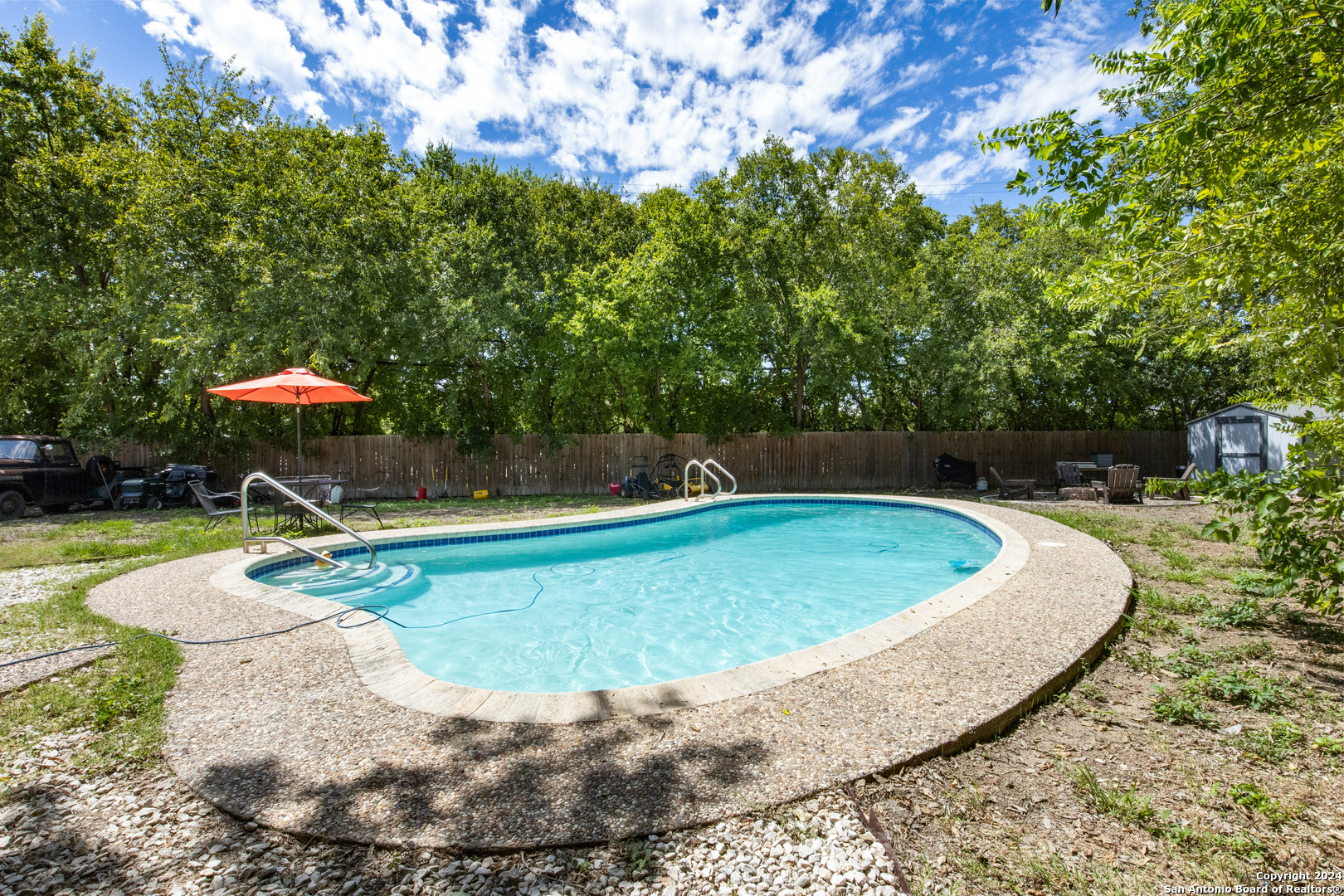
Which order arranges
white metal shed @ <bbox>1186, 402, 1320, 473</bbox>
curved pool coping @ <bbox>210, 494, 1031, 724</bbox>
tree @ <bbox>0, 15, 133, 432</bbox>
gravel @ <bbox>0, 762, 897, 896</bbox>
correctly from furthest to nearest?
1. white metal shed @ <bbox>1186, 402, 1320, 473</bbox>
2. tree @ <bbox>0, 15, 133, 432</bbox>
3. curved pool coping @ <bbox>210, 494, 1031, 724</bbox>
4. gravel @ <bbox>0, 762, 897, 896</bbox>

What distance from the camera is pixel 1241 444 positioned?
12617 mm

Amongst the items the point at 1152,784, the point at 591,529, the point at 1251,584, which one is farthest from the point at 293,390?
the point at 1251,584

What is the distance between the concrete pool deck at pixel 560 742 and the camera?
70.9 inches

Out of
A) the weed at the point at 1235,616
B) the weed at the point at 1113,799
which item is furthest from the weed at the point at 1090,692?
the weed at the point at 1235,616

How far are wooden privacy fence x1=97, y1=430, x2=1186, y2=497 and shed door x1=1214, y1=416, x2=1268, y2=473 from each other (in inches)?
63.0

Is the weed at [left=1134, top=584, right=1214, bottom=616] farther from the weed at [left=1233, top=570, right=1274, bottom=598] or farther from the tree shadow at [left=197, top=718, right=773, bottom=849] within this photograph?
the tree shadow at [left=197, top=718, right=773, bottom=849]

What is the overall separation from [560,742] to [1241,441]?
1702 cm

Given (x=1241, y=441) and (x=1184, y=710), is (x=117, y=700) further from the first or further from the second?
(x=1241, y=441)

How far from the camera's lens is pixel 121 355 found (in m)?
11.9

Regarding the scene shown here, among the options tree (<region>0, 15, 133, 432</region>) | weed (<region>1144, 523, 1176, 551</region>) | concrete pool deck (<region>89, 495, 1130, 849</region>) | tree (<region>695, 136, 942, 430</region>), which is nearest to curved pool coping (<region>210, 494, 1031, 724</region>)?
concrete pool deck (<region>89, 495, 1130, 849</region>)

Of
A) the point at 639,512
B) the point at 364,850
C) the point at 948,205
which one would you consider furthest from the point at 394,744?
the point at 948,205

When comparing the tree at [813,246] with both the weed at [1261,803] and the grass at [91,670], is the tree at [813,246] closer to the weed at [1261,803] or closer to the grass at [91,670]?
the grass at [91,670]

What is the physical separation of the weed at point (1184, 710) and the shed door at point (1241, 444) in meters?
13.6

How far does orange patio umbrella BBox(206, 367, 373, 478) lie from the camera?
291 inches
